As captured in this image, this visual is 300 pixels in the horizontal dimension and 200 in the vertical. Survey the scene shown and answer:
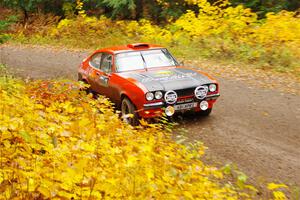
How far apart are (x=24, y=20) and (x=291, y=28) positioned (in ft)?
62.0

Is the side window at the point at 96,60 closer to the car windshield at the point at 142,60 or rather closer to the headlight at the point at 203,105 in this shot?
the car windshield at the point at 142,60

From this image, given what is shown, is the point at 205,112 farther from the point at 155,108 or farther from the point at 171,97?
the point at 155,108

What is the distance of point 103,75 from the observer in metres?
9.03

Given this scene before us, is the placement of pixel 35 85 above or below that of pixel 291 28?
below

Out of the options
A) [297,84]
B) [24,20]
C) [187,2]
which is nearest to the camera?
[297,84]

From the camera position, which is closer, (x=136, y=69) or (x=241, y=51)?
(x=136, y=69)

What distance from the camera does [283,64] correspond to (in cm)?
1316

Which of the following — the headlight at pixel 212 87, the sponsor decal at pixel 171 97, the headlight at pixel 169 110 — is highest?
the headlight at pixel 212 87

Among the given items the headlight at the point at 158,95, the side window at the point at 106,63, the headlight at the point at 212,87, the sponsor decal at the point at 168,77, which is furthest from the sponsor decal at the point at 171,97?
the side window at the point at 106,63

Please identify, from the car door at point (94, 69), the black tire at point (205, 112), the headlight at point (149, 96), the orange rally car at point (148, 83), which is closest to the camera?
the headlight at point (149, 96)

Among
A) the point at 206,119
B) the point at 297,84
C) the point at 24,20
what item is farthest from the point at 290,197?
the point at 24,20

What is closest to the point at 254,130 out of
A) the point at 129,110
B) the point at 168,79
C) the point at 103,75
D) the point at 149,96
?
the point at 168,79

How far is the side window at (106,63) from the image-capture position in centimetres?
900

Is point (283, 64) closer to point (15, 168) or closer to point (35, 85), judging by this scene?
point (35, 85)
